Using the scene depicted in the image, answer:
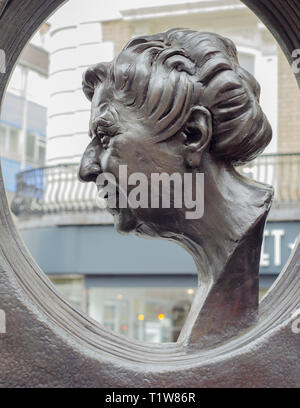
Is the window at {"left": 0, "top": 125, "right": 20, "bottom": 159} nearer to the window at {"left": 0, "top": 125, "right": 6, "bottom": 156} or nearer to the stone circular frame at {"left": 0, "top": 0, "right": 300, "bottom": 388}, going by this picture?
the window at {"left": 0, "top": 125, "right": 6, "bottom": 156}

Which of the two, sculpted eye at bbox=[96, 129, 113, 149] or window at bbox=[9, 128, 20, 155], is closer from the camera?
sculpted eye at bbox=[96, 129, 113, 149]

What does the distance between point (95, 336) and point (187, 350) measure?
0.15 m

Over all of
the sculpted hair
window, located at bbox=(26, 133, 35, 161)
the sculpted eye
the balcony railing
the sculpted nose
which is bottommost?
the sculpted nose

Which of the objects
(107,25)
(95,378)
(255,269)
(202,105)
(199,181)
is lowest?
(95,378)

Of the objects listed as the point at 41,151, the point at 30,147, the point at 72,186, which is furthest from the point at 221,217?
the point at 41,151

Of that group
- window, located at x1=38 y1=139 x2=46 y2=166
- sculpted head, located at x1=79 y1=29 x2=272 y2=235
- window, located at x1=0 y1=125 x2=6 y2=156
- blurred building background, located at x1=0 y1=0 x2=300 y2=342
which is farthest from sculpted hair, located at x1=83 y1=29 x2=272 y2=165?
window, located at x1=38 y1=139 x2=46 y2=166

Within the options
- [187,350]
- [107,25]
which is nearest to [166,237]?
[187,350]

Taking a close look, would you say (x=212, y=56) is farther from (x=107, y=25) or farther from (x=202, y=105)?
(x=107, y=25)

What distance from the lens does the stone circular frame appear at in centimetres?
110

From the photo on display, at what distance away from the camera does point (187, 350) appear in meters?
1.21

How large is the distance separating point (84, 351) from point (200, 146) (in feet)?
1.26

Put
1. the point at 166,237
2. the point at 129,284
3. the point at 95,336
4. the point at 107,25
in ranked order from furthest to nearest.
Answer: the point at 107,25, the point at 129,284, the point at 166,237, the point at 95,336

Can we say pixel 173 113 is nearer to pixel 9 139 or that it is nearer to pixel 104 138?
pixel 104 138

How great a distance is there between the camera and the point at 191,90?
1222mm
